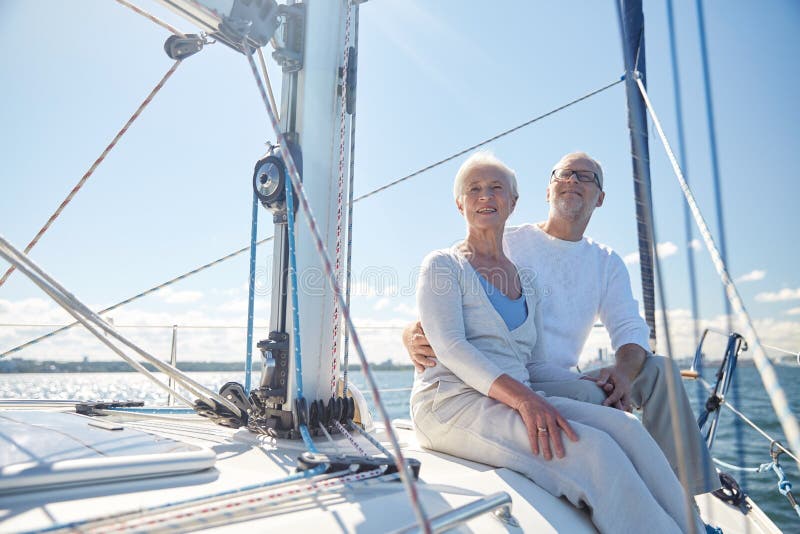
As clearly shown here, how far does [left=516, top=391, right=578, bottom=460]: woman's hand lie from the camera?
126 cm

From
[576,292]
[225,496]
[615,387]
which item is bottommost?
[225,496]

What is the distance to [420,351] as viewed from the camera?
5.23 ft

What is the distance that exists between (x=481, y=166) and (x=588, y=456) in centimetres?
87

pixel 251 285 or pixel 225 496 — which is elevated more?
pixel 251 285

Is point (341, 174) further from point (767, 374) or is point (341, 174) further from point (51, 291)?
point (767, 374)

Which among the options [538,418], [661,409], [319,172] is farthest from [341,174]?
[661,409]

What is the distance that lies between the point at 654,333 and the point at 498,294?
1284mm

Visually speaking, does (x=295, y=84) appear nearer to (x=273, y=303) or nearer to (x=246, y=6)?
(x=246, y=6)

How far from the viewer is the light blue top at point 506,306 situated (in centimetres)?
161

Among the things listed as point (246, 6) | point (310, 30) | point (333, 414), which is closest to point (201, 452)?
point (333, 414)

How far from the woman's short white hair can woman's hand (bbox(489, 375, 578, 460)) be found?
2.07 ft

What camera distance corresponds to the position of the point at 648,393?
189 centimetres

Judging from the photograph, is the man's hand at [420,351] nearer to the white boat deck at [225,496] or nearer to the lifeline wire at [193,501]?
the white boat deck at [225,496]

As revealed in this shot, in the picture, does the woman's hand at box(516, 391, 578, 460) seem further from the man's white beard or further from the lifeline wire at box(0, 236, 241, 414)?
the man's white beard
